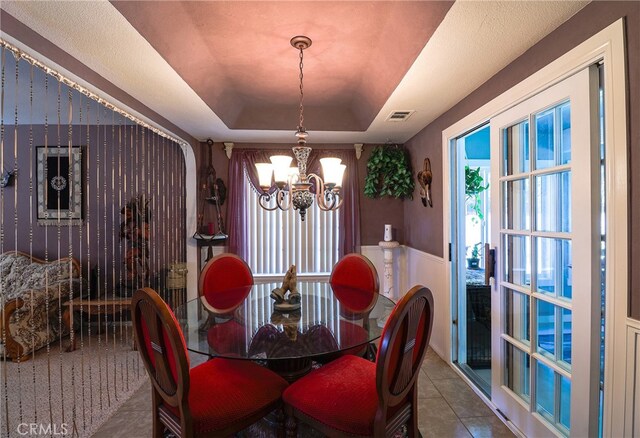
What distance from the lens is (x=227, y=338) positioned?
1.56 m

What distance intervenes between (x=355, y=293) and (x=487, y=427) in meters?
1.18

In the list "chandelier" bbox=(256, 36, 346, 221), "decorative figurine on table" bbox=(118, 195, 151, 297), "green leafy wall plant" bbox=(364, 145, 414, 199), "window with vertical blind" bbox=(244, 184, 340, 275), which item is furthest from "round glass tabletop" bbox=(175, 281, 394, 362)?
"green leafy wall plant" bbox=(364, 145, 414, 199)

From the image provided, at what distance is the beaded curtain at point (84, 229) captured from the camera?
226 cm

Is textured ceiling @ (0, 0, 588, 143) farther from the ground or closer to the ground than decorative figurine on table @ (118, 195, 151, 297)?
farther from the ground

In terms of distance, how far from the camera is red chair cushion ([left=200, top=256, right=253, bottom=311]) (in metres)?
2.34

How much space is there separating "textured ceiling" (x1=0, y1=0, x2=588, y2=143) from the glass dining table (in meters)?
1.58

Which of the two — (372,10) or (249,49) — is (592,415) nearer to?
(372,10)

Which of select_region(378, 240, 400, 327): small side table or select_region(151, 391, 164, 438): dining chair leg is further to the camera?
select_region(378, 240, 400, 327): small side table

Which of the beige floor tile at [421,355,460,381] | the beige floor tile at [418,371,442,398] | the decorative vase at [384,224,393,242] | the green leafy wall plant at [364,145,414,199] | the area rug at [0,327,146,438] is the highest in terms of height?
the green leafy wall plant at [364,145,414,199]

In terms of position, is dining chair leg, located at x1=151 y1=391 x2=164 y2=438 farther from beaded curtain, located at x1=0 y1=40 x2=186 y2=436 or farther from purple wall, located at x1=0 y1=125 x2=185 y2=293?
purple wall, located at x1=0 y1=125 x2=185 y2=293


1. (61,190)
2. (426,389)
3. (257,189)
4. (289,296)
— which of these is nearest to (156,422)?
(289,296)

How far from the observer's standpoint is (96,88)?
80.4 inches

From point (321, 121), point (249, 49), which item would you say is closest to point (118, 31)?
point (249, 49)

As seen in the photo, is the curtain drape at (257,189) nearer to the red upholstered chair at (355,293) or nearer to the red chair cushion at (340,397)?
the red upholstered chair at (355,293)
